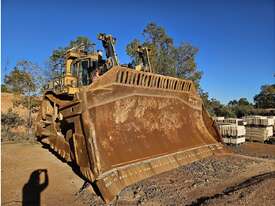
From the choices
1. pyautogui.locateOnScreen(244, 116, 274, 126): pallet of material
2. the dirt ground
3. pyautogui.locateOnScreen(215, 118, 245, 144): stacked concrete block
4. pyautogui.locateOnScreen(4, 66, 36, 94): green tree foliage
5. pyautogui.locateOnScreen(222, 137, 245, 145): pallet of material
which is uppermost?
pyautogui.locateOnScreen(4, 66, 36, 94): green tree foliage

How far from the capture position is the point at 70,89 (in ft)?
24.1

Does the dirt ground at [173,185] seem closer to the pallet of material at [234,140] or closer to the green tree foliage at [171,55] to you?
the pallet of material at [234,140]

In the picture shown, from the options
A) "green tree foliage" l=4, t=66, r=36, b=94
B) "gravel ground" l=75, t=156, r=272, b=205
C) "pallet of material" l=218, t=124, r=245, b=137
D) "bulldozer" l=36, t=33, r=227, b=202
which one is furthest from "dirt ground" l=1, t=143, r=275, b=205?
"green tree foliage" l=4, t=66, r=36, b=94

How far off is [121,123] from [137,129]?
0.46 meters

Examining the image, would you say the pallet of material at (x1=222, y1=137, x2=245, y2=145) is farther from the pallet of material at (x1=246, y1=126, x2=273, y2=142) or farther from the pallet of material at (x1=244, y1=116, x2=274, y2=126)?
the pallet of material at (x1=244, y1=116, x2=274, y2=126)

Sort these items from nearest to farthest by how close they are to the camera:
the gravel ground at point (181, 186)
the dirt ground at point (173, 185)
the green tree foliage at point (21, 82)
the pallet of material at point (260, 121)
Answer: the dirt ground at point (173, 185), the gravel ground at point (181, 186), the pallet of material at point (260, 121), the green tree foliage at point (21, 82)

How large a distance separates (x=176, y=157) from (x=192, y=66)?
48.7 feet

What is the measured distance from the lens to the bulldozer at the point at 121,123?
503 centimetres

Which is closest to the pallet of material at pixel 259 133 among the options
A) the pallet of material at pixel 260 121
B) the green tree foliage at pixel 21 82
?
the pallet of material at pixel 260 121

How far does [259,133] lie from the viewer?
49.5 feet

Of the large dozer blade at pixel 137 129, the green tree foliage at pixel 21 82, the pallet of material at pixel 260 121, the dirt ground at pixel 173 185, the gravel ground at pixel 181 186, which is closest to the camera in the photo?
the dirt ground at pixel 173 185

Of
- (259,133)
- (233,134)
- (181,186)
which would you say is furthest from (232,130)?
(181,186)

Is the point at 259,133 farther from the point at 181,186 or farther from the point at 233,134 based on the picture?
the point at 181,186

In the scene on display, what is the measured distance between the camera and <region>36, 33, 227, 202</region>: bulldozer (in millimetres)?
5031
